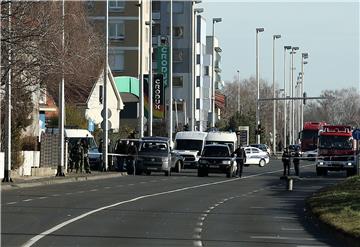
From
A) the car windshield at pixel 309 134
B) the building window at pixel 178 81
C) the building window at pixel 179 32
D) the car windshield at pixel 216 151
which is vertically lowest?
the car windshield at pixel 216 151

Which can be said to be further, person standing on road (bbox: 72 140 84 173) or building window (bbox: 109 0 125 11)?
building window (bbox: 109 0 125 11)

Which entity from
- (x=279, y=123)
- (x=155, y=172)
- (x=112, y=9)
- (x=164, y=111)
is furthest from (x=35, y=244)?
(x=279, y=123)

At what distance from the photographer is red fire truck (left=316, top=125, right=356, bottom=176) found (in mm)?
51281

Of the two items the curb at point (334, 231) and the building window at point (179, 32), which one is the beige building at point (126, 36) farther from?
the curb at point (334, 231)

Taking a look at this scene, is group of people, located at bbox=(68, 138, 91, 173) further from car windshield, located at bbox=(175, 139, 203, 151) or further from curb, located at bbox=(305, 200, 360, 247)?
curb, located at bbox=(305, 200, 360, 247)

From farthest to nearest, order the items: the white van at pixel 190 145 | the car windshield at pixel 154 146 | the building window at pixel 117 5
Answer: the building window at pixel 117 5 → the white van at pixel 190 145 → the car windshield at pixel 154 146

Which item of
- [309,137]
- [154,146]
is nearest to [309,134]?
[309,137]

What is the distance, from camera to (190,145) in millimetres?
59094

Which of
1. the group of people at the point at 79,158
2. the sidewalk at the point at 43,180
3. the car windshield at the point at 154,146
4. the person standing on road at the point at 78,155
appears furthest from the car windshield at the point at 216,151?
the person standing on road at the point at 78,155

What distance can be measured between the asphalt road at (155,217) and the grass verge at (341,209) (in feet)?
1.35

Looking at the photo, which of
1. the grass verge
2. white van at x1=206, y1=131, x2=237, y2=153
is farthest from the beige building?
the grass verge

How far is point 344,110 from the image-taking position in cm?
17388

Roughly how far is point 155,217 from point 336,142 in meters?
31.5

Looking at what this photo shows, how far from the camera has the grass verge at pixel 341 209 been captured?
19052 mm
